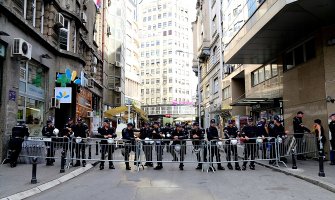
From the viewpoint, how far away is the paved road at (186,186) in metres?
7.86

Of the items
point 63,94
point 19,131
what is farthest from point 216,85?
point 19,131

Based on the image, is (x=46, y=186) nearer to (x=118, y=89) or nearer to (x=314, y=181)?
(x=314, y=181)

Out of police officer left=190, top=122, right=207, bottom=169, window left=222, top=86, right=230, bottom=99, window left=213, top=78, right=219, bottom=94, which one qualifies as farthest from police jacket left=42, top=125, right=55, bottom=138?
window left=213, top=78, right=219, bottom=94

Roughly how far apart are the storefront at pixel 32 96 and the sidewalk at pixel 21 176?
12.2 ft

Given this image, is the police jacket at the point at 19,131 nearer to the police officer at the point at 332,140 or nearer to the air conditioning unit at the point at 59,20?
the air conditioning unit at the point at 59,20

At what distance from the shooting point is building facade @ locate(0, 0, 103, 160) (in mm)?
13422

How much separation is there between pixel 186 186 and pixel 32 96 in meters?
10.7

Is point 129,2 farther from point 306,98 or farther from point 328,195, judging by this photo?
point 328,195

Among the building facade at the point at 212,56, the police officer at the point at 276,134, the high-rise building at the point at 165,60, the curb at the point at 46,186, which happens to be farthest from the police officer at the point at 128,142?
the high-rise building at the point at 165,60

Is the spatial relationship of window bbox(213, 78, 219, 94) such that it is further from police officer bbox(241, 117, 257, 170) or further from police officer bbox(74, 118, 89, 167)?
police officer bbox(74, 118, 89, 167)

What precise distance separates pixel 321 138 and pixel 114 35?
37.3 metres

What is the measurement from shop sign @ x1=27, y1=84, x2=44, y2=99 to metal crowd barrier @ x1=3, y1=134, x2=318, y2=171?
400 cm

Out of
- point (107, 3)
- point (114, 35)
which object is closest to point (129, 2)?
point (114, 35)

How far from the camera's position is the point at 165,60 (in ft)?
356
